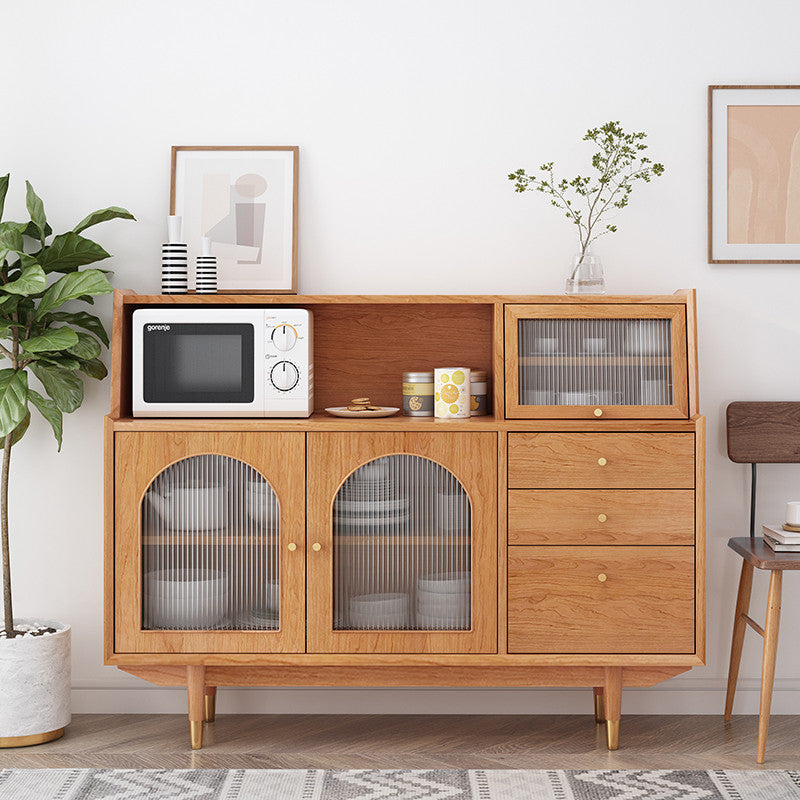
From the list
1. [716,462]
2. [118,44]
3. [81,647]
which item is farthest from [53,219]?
[716,462]

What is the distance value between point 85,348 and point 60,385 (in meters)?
0.14

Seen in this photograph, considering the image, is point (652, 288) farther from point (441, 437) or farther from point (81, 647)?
point (81, 647)

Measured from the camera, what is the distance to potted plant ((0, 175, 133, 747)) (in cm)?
248

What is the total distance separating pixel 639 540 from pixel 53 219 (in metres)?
2.02

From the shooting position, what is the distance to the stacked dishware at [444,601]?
251cm

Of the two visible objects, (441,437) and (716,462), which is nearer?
(441,437)

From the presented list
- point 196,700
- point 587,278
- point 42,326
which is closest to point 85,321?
point 42,326

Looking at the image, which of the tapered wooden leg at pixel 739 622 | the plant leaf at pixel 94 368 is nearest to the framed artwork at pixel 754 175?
the tapered wooden leg at pixel 739 622

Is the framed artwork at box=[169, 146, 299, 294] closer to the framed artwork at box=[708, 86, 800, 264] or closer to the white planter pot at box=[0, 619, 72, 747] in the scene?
the white planter pot at box=[0, 619, 72, 747]

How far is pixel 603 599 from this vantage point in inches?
97.5

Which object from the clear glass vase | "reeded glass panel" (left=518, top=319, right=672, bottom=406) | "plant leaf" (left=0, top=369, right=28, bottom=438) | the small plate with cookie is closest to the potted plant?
"plant leaf" (left=0, top=369, right=28, bottom=438)

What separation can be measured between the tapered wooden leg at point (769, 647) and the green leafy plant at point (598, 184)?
1079mm

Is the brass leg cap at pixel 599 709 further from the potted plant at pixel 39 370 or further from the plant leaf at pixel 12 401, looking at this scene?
the plant leaf at pixel 12 401

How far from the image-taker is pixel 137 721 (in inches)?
112
